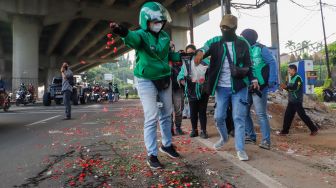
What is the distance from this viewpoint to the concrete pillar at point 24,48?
29312 mm

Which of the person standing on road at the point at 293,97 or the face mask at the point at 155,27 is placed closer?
the face mask at the point at 155,27

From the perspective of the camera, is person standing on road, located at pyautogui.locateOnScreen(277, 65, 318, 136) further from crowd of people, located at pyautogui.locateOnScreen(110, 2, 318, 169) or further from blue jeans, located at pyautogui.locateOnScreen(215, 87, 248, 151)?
blue jeans, located at pyautogui.locateOnScreen(215, 87, 248, 151)

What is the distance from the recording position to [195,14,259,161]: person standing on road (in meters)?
4.94

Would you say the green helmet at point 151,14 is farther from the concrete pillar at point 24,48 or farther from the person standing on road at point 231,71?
the concrete pillar at point 24,48

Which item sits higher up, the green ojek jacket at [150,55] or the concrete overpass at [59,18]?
the concrete overpass at [59,18]

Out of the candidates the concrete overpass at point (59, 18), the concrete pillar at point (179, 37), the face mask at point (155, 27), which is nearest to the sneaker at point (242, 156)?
the face mask at point (155, 27)

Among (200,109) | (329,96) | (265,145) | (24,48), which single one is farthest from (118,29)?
(24,48)

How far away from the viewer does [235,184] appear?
3.75 metres

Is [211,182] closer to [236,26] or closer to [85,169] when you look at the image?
[85,169]

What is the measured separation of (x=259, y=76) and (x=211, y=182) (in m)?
2.67

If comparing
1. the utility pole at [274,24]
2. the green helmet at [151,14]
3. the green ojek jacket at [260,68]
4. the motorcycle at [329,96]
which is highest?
the utility pole at [274,24]

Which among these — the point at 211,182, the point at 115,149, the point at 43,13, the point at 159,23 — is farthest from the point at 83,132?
the point at 43,13

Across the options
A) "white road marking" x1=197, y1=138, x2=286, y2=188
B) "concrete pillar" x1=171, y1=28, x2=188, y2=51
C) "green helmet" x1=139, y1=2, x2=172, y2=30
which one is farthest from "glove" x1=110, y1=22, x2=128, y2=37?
"concrete pillar" x1=171, y1=28, x2=188, y2=51

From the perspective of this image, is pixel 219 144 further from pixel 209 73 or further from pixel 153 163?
pixel 153 163
